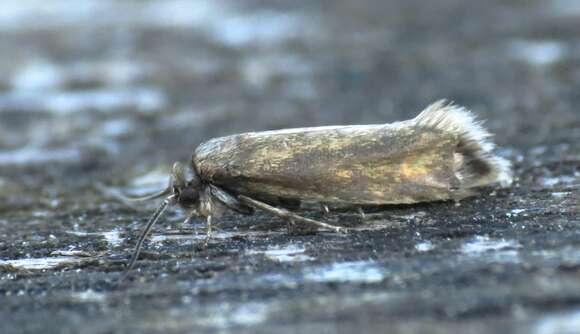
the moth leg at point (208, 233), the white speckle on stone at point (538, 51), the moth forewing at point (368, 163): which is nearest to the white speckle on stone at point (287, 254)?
the moth leg at point (208, 233)

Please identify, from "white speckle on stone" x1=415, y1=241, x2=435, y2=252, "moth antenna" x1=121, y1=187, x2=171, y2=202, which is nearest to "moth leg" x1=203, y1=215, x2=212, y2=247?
"moth antenna" x1=121, y1=187, x2=171, y2=202

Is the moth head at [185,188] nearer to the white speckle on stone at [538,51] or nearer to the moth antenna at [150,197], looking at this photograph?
the moth antenna at [150,197]

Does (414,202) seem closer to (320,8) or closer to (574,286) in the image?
(574,286)

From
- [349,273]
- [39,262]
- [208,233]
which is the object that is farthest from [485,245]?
[39,262]

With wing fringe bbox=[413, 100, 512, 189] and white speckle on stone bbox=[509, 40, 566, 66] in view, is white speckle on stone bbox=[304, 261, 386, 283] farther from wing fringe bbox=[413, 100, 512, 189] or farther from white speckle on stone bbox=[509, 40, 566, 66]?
white speckle on stone bbox=[509, 40, 566, 66]

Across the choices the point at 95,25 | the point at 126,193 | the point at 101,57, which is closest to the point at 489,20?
the point at 101,57

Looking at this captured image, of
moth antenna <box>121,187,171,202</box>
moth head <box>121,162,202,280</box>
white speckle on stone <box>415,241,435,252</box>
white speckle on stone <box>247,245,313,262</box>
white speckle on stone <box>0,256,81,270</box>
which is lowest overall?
white speckle on stone <box>0,256,81,270</box>
